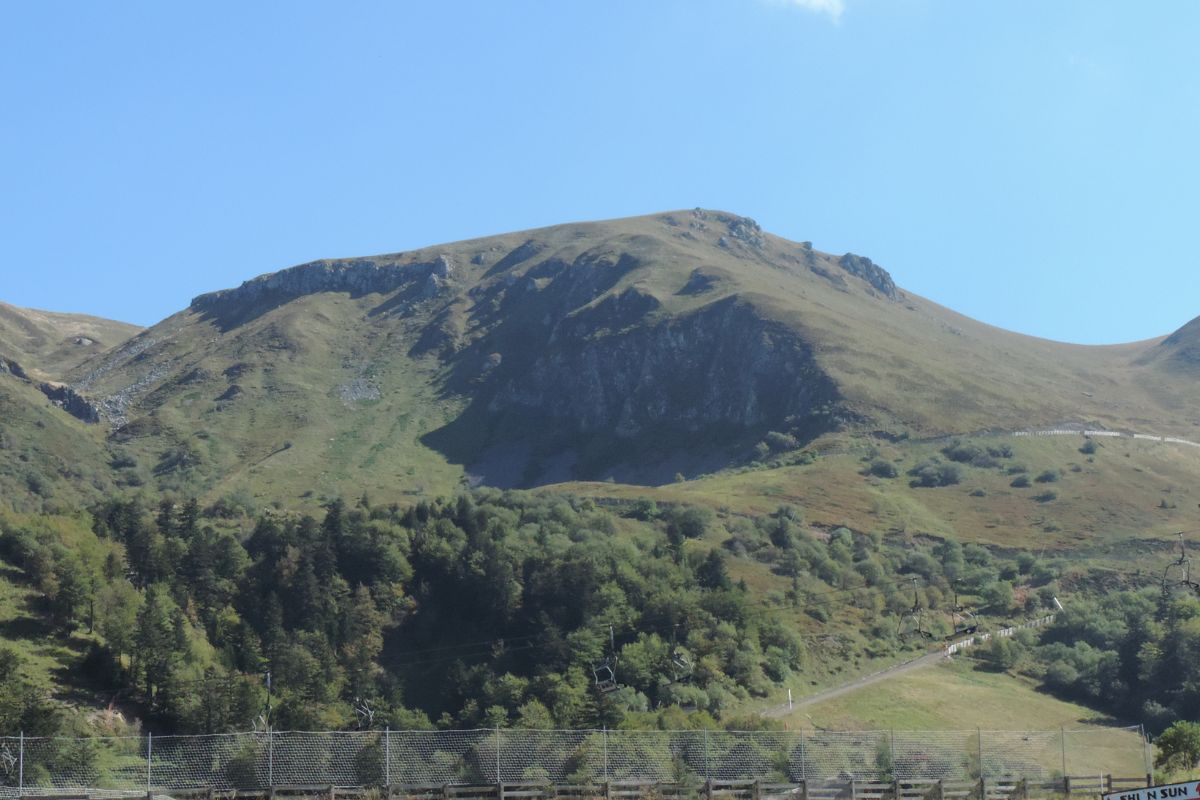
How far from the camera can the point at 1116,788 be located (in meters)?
35.4

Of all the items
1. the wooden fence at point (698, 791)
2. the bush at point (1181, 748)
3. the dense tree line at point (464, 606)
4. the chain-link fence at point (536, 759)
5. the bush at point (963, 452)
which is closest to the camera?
the wooden fence at point (698, 791)

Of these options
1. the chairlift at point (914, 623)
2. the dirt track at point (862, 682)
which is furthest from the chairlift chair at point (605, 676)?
the chairlift at point (914, 623)

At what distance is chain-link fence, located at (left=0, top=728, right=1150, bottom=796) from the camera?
32.5 metres

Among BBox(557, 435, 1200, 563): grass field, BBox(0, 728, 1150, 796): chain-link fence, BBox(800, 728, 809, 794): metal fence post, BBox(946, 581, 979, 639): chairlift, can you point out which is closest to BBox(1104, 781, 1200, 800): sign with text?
BBox(0, 728, 1150, 796): chain-link fence

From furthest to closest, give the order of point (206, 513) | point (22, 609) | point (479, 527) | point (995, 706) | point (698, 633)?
1. point (206, 513)
2. point (479, 527)
3. point (698, 633)
4. point (995, 706)
5. point (22, 609)

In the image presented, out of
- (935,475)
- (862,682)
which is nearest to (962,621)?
(862,682)

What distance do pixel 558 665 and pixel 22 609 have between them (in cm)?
3678

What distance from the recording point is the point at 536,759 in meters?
35.1

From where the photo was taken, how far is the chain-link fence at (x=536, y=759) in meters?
32.5

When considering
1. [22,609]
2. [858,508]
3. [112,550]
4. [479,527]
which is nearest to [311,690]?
[22,609]

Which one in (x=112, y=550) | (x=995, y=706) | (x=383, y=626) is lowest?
(x=995, y=706)

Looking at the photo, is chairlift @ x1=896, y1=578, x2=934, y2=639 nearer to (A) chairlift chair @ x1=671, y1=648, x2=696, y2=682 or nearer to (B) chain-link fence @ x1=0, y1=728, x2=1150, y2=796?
(A) chairlift chair @ x1=671, y1=648, x2=696, y2=682

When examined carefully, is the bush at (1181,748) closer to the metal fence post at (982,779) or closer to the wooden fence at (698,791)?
the wooden fence at (698,791)

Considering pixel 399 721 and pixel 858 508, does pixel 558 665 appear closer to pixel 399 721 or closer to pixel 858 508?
pixel 399 721
